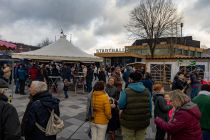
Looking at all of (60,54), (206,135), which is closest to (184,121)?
(206,135)

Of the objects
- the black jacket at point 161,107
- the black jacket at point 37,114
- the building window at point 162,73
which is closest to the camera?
the black jacket at point 37,114

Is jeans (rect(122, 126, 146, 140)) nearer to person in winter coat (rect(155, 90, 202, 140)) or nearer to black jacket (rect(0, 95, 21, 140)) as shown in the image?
person in winter coat (rect(155, 90, 202, 140))

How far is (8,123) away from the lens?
318 centimetres

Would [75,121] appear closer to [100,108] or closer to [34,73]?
[100,108]

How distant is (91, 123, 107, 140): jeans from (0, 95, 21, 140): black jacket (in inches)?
93.6

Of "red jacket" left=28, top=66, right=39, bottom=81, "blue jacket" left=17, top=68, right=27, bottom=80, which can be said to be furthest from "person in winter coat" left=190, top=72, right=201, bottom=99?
"blue jacket" left=17, top=68, right=27, bottom=80

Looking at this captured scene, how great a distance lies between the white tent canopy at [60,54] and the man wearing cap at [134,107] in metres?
11.8

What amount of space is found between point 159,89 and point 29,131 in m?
3.00

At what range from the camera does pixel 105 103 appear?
5.31 metres

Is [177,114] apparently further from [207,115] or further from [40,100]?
[40,100]

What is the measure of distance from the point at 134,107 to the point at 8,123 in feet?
7.13

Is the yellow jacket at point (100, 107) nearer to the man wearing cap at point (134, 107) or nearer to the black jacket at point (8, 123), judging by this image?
the man wearing cap at point (134, 107)

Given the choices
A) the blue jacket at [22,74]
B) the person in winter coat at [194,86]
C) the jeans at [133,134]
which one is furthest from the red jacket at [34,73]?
the jeans at [133,134]

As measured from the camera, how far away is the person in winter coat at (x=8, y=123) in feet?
10.4
